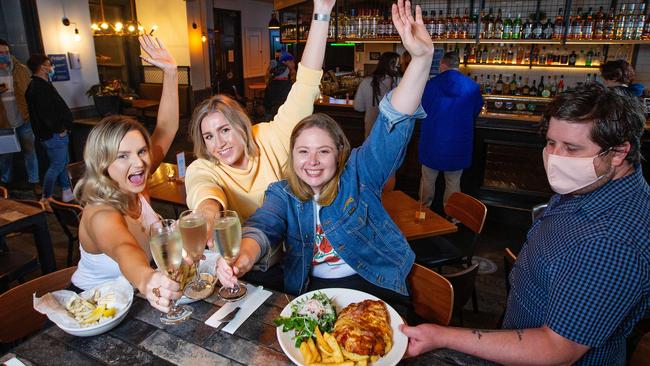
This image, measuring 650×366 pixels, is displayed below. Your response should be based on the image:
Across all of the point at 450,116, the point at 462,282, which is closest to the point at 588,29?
the point at 450,116

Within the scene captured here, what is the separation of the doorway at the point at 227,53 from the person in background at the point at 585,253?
10.8m

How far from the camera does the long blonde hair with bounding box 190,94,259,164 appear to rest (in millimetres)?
2029

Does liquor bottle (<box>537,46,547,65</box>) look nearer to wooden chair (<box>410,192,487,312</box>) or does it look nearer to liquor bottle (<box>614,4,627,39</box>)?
liquor bottle (<box>614,4,627,39</box>)

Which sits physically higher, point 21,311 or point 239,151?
point 239,151

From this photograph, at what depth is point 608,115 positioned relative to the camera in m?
1.22

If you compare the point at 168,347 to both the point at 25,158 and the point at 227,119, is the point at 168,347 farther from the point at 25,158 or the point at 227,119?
the point at 25,158

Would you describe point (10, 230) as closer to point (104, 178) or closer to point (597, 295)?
point (104, 178)

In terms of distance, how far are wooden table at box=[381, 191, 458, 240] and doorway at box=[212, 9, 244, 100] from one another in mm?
9190

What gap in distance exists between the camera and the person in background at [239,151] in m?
2.02

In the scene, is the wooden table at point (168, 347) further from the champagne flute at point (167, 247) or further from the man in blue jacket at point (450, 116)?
the man in blue jacket at point (450, 116)

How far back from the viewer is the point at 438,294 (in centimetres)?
177

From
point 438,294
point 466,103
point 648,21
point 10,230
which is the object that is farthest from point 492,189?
point 10,230

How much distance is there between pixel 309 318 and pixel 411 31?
111 centimetres

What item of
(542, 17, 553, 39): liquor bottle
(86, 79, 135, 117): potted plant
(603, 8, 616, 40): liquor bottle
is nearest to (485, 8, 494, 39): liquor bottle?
(542, 17, 553, 39): liquor bottle
